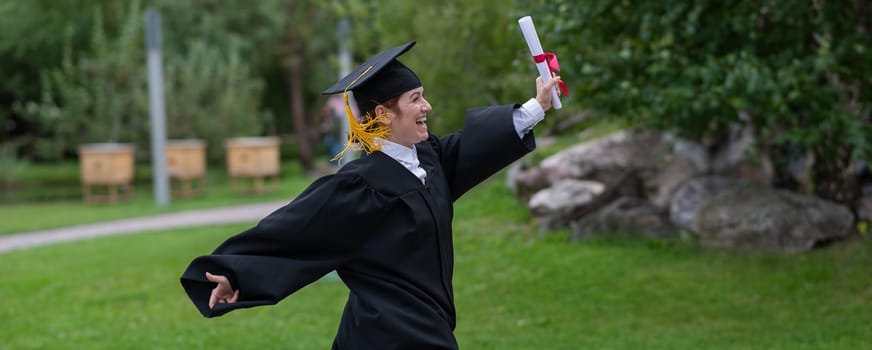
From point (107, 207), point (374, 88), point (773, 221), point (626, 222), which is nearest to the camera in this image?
point (374, 88)

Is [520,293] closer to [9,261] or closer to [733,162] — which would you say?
[733,162]

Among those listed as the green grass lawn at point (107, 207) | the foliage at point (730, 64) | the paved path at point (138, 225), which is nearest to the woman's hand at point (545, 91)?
the foliage at point (730, 64)

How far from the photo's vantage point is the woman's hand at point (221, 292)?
392 centimetres

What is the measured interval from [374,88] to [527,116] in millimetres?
680

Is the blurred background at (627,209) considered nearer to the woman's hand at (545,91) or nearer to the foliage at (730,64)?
the foliage at (730,64)

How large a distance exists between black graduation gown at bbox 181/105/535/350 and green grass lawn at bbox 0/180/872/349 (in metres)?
3.45

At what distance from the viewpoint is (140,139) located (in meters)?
24.1

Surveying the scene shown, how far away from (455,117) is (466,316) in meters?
3.98

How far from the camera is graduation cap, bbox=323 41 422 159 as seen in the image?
13.3 ft

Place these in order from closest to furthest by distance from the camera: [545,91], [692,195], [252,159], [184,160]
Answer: [545,91], [692,195], [184,160], [252,159]

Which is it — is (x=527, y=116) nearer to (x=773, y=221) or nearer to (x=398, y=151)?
(x=398, y=151)

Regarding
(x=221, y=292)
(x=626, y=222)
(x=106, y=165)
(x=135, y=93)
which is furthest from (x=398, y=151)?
(x=135, y=93)

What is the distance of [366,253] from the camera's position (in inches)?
162

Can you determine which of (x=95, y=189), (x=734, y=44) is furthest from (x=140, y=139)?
(x=734, y=44)
